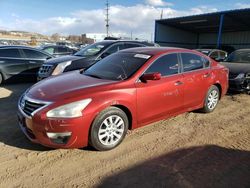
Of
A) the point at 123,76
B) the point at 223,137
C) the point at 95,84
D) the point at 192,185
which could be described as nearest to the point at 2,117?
the point at 95,84

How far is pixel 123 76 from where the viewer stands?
4.20 meters

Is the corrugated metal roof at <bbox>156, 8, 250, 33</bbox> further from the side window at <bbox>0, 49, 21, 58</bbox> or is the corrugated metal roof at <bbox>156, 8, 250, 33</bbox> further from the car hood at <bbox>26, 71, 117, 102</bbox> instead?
the car hood at <bbox>26, 71, 117, 102</bbox>

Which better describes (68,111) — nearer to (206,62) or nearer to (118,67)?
(118,67)

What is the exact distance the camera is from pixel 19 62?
9.08 metres

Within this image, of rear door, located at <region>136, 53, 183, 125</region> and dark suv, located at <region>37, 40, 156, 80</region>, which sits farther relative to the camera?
dark suv, located at <region>37, 40, 156, 80</region>

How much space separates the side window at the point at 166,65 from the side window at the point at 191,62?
241mm

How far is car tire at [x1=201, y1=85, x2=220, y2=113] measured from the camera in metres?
5.55

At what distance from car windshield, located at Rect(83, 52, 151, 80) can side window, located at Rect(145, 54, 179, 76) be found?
0.20 metres

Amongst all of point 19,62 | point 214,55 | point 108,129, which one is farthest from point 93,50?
point 214,55

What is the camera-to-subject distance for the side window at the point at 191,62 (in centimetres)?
501

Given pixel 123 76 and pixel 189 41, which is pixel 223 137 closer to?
pixel 123 76

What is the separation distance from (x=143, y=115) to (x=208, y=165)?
51.1 inches

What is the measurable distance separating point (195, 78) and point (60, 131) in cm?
301

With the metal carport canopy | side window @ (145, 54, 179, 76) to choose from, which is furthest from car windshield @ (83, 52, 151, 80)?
the metal carport canopy
